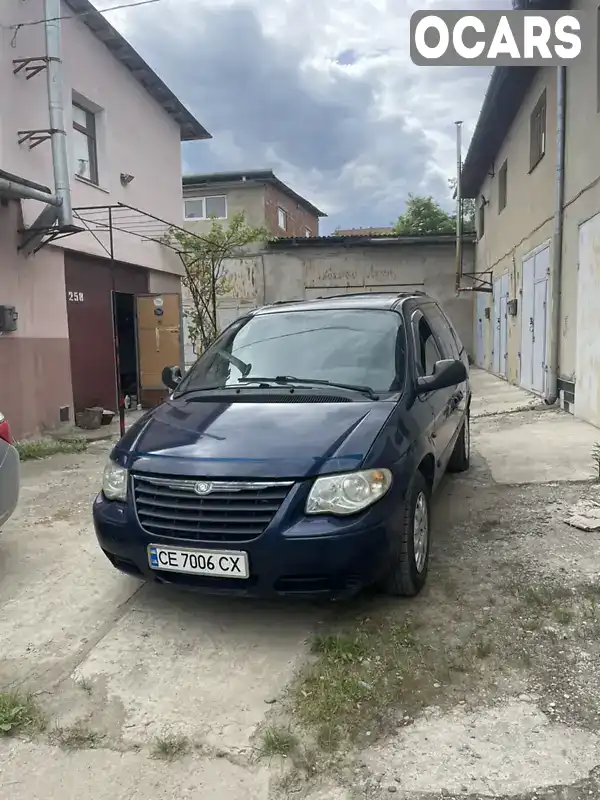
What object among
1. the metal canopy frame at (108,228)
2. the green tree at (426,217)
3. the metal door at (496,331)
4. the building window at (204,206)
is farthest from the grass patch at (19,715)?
the green tree at (426,217)

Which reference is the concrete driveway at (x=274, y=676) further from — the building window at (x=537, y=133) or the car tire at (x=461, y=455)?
the building window at (x=537, y=133)

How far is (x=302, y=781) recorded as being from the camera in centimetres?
221

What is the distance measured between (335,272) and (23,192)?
44.4 ft

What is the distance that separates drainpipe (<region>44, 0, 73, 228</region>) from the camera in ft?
26.7

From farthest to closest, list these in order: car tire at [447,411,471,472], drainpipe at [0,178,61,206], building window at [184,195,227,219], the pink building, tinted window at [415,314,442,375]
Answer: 1. building window at [184,195,227,219]
2. the pink building
3. drainpipe at [0,178,61,206]
4. car tire at [447,411,471,472]
5. tinted window at [415,314,442,375]

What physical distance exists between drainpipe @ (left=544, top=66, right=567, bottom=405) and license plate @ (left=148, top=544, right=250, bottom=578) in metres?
8.06

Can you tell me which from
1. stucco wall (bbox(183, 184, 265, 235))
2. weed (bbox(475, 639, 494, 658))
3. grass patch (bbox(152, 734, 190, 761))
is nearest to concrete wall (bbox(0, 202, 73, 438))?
grass patch (bbox(152, 734, 190, 761))

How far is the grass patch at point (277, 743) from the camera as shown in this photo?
234 centimetres

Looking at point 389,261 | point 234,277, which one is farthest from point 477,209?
point 234,277

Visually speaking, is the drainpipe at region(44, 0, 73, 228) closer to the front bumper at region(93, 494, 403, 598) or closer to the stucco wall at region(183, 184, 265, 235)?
the front bumper at region(93, 494, 403, 598)

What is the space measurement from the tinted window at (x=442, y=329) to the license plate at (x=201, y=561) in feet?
9.51

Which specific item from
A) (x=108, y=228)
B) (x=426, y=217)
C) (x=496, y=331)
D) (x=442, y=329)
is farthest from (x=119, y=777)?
(x=426, y=217)

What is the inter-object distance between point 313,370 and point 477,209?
57.6ft

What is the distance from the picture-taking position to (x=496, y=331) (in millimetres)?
15883
